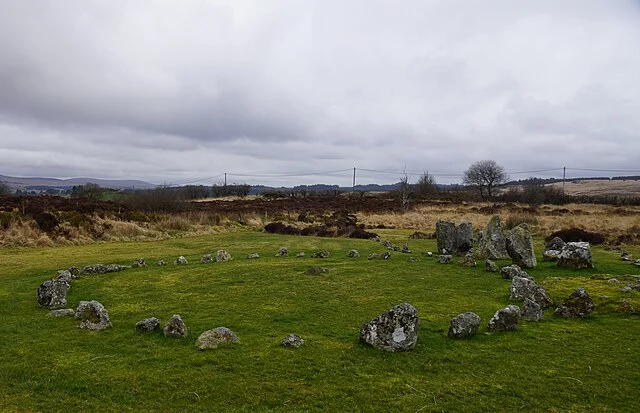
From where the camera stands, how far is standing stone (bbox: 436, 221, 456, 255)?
19.7 metres

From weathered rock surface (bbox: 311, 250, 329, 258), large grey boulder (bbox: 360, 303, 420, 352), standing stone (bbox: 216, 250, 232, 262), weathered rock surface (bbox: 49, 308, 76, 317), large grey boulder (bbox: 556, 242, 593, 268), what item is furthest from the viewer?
weathered rock surface (bbox: 311, 250, 329, 258)

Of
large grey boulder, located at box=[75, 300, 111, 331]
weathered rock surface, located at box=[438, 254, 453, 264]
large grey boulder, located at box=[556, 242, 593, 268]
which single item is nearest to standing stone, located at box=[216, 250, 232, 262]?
weathered rock surface, located at box=[438, 254, 453, 264]

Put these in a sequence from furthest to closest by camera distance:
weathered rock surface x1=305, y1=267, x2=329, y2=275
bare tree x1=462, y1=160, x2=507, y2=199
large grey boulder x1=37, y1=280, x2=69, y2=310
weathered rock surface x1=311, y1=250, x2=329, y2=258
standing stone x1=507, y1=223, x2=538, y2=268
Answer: bare tree x1=462, y1=160, x2=507, y2=199
weathered rock surface x1=311, y1=250, x2=329, y2=258
standing stone x1=507, y1=223, x2=538, y2=268
weathered rock surface x1=305, y1=267, x2=329, y2=275
large grey boulder x1=37, y1=280, x2=69, y2=310

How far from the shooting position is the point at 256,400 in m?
5.66

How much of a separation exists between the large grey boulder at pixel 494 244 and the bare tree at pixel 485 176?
272 ft

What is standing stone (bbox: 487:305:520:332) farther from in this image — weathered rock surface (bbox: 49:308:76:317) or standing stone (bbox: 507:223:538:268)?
weathered rock surface (bbox: 49:308:76:317)

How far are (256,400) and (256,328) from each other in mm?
2862

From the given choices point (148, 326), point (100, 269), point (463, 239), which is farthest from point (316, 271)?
point (463, 239)

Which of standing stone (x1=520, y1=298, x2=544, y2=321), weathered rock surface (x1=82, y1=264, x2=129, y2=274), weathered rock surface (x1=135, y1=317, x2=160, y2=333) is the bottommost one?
weathered rock surface (x1=82, y1=264, x2=129, y2=274)

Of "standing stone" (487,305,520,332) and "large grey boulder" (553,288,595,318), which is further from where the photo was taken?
"large grey boulder" (553,288,595,318)

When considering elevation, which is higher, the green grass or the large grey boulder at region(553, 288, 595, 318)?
the large grey boulder at region(553, 288, 595, 318)

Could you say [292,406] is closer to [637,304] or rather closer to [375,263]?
[637,304]

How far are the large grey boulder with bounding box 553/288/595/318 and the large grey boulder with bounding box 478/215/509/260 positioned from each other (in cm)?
812

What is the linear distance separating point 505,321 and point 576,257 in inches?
329
